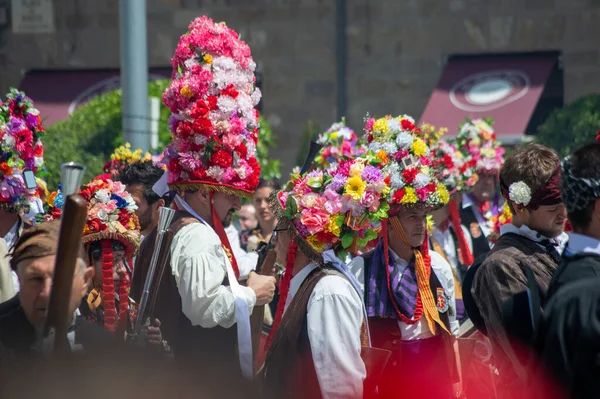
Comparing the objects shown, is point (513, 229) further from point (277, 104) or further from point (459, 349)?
Answer: point (277, 104)

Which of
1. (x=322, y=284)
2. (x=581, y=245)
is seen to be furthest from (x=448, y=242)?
(x=581, y=245)

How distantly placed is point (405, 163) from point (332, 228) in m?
1.21

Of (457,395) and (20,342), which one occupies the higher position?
(20,342)

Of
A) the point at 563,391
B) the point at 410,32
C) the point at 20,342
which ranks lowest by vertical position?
the point at 563,391

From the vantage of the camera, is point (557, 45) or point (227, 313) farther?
point (557, 45)

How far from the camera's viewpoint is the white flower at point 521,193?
4.05 meters

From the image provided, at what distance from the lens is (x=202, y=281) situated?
176 inches

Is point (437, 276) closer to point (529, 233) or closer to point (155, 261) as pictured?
point (529, 233)

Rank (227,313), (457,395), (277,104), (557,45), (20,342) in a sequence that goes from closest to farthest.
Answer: (20,342)
(227,313)
(457,395)
(557,45)
(277,104)

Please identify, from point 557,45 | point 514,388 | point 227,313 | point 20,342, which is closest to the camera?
point 20,342

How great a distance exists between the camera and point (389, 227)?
519 centimetres

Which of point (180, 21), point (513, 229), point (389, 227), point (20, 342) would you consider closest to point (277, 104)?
point (180, 21)

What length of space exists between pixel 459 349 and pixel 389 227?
0.71 m

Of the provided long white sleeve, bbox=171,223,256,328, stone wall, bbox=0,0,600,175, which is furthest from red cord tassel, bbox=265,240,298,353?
stone wall, bbox=0,0,600,175
